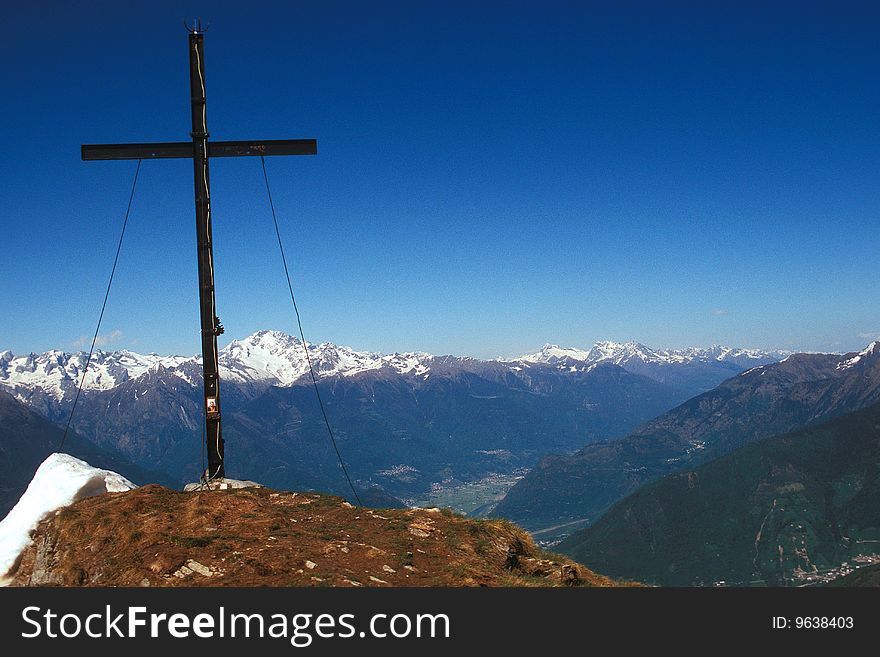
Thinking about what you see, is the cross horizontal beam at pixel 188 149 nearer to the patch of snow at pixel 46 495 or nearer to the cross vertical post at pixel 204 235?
the cross vertical post at pixel 204 235

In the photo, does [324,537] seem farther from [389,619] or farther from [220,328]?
[220,328]

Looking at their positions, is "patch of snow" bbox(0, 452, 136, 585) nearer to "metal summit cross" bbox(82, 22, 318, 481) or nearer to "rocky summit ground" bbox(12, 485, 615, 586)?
"rocky summit ground" bbox(12, 485, 615, 586)

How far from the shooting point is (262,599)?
11164mm

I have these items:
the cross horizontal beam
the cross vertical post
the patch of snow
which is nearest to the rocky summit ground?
the patch of snow

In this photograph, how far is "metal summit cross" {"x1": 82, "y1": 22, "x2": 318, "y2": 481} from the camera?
76.7 ft

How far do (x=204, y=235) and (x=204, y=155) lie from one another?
10.6 feet

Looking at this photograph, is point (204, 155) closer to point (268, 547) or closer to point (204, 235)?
point (204, 235)

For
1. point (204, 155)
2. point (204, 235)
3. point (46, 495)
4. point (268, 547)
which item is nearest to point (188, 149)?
point (204, 155)

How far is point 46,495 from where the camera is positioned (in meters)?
19.8

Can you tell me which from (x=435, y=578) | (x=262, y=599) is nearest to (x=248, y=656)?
(x=262, y=599)

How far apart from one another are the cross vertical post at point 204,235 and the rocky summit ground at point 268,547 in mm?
3540

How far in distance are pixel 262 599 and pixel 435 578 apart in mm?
4453

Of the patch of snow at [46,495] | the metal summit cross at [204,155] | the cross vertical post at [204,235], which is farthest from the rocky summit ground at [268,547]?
the metal summit cross at [204,155]

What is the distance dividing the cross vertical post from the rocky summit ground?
3540mm
